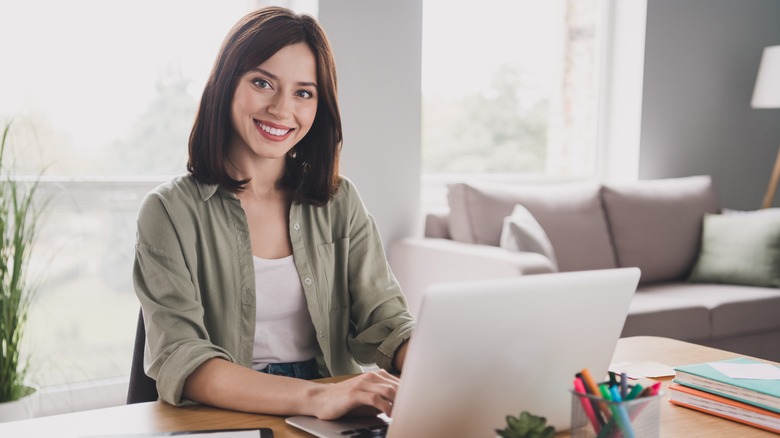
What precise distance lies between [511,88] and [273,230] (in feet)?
8.88

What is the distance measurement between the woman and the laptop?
1.31ft

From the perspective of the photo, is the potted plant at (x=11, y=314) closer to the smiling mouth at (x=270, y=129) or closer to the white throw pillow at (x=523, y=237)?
the smiling mouth at (x=270, y=129)

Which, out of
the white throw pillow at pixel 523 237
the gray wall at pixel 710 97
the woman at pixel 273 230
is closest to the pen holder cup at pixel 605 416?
the woman at pixel 273 230

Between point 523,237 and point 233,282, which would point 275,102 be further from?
point 523,237

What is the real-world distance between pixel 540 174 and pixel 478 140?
0.48m

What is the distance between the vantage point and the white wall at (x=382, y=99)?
10.3 ft

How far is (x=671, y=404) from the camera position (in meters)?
1.13

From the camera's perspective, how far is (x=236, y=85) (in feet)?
4.80

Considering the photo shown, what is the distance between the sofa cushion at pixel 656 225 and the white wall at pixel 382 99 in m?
0.97

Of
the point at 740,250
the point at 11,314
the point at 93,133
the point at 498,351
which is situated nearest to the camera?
the point at 498,351

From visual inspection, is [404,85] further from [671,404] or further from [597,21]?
[671,404]

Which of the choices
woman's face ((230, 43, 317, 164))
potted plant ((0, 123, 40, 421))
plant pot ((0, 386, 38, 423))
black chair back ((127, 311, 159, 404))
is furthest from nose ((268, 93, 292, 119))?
plant pot ((0, 386, 38, 423))

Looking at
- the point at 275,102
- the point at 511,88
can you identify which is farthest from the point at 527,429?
the point at 511,88

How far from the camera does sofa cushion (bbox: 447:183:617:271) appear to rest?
10.7ft
